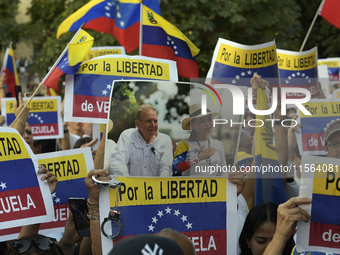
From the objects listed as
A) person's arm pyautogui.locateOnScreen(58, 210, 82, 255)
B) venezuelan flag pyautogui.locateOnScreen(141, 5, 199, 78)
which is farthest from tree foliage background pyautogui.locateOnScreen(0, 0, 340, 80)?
person's arm pyautogui.locateOnScreen(58, 210, 82, 255)

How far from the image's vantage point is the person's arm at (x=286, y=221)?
2.26 m

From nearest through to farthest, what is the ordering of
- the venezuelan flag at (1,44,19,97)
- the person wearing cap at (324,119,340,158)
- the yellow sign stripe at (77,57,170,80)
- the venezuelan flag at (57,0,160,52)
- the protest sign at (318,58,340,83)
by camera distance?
1. the person wearing cap at (324,119,340,158)
2. the yellow sign stripe at (77,57,170,80)
3. the venezuelan flag at (57,0,160,52)
4. the protest sign at (318,58,340,83)
5. the venezuelan flag at (1,44,19,97)

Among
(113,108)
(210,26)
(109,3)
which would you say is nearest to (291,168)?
(113,108)

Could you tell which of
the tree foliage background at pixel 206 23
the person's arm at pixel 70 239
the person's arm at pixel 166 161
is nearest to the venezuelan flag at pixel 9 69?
the tree foliage background at pixel 206 23

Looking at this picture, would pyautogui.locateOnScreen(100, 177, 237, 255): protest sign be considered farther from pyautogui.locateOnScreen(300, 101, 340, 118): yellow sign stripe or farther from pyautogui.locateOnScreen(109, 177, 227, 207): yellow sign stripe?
pyautogui.locateOnScreen(300, 101, 340, 118): yellow sign stripe

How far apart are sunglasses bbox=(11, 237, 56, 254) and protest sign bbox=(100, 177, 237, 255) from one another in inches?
16.9

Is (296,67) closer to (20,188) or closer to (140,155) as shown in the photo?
(140,155)

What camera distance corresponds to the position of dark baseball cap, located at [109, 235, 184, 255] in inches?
47.9

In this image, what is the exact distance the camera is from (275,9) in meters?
10.3

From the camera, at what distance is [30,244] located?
2.53 m

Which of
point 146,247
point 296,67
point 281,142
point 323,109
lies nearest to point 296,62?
point 296,67

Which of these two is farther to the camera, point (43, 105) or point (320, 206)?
point (43, 105)

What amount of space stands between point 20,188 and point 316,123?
8.75ft

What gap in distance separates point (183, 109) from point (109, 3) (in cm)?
304
